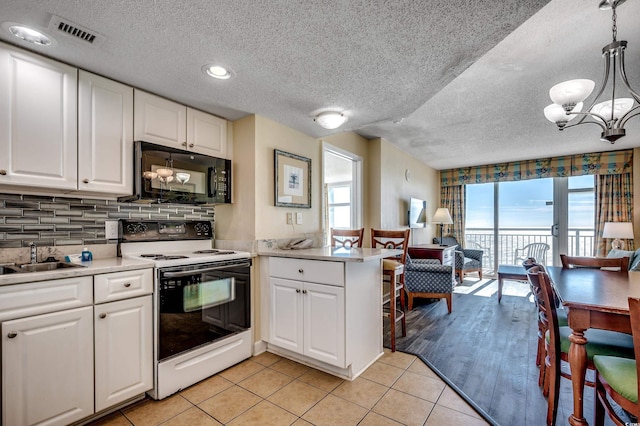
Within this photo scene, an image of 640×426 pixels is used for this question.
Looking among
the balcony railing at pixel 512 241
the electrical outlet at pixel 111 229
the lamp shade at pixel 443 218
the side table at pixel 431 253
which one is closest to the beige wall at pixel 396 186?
the lamp shade at pixel 443 218

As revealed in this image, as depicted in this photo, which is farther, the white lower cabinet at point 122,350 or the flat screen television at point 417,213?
the flat screen television at point 417,213

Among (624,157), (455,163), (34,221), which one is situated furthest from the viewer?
(455,163)

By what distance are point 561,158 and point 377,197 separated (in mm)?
3942

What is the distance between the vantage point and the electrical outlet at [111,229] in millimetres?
2211

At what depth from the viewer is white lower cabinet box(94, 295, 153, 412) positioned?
173 centimetres

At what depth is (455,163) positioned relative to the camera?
628 centimetres

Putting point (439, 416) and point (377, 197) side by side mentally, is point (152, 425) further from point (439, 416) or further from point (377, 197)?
point (377, 197)

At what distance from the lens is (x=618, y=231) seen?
466cm

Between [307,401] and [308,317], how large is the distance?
0.56 m

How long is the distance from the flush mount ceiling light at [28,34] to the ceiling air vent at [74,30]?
0.47 ft

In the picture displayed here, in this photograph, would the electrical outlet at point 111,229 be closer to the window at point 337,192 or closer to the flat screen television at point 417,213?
the window at point 337,192

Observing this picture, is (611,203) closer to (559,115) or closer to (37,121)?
(559,115)

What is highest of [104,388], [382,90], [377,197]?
[382,90]

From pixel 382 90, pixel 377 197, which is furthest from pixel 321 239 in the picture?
pixel 382 90
